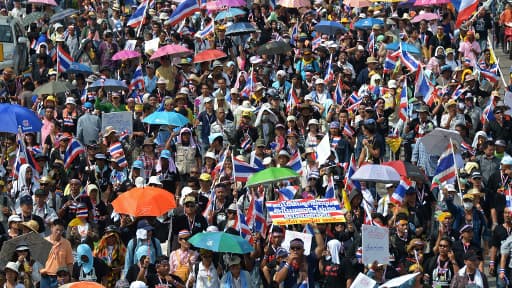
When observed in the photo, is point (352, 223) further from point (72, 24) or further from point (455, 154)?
point (72, 24)

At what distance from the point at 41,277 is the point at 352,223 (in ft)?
14.5

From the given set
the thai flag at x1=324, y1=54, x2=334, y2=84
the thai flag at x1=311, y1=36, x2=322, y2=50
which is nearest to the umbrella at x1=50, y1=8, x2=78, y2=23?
the thai flag at x1=311, y1=36, x2=322, y2=50

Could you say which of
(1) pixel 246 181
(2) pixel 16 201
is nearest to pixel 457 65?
(1) pixel 246 181

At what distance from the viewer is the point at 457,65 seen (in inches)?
1391

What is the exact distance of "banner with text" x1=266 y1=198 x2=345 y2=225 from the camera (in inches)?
1008

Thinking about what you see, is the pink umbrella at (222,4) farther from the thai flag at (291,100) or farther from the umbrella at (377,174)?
the umbrella at (377,174)

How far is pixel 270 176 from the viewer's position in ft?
88.4

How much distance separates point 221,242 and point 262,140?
21.2ft

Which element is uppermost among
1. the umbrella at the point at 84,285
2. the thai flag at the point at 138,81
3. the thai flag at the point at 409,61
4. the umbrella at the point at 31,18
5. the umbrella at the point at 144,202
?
the umbrella at the point at 84,285

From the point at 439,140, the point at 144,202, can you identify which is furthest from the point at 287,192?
the point at 439,140

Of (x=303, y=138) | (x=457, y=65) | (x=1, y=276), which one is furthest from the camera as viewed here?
(x=457, y=65)

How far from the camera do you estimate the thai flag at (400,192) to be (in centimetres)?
2717

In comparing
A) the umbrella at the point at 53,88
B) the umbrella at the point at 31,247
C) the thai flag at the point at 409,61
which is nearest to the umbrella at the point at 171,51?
the umbrella at the point at 53,88

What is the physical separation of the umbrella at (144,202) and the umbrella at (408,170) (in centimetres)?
362
